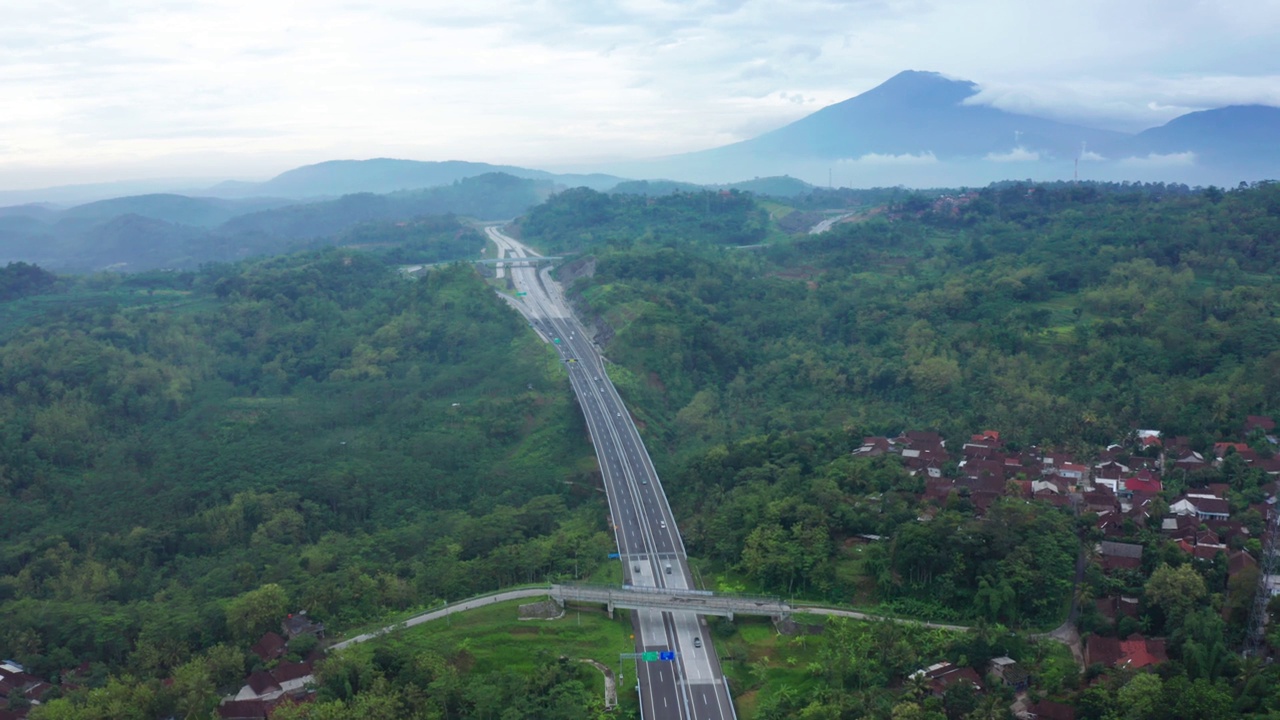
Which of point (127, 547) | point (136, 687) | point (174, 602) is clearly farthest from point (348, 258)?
point (136, 687)

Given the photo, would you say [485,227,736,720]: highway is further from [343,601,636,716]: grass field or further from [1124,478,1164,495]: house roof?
[1124,478,1164,495]: house roof

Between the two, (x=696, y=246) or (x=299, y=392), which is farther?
(x=696, y=246)

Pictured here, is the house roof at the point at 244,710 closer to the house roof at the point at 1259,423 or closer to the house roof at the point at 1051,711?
the house roof at the point at 1051,711

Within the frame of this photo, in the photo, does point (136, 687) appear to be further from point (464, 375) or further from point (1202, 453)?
point (1202, 453)

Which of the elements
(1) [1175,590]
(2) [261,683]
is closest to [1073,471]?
(1) [1175,590]

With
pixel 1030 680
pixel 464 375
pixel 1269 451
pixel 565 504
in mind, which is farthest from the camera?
pixel 464 375

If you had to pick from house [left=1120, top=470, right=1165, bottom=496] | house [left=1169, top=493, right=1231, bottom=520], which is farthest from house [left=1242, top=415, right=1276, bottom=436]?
house [left=1169, top=493, right=1231, bottom=520]

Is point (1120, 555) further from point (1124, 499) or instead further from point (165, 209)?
point (165, 209)
